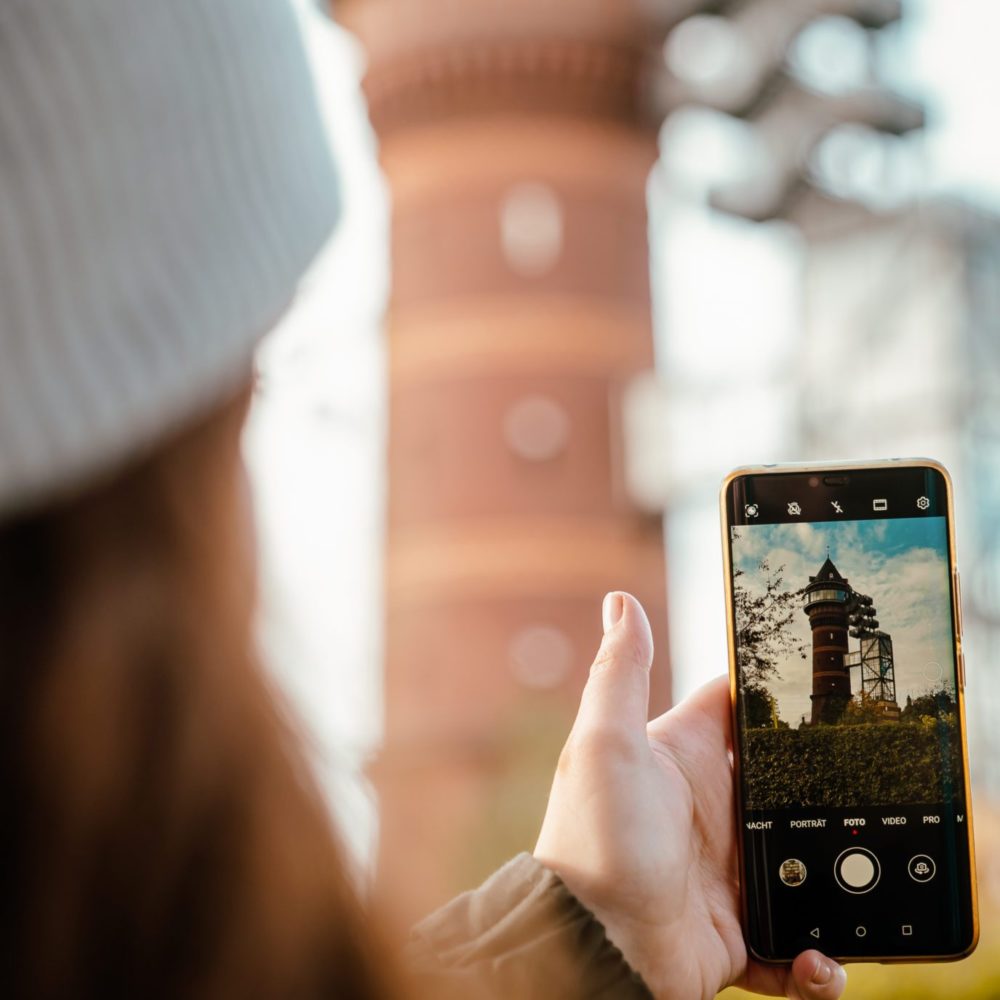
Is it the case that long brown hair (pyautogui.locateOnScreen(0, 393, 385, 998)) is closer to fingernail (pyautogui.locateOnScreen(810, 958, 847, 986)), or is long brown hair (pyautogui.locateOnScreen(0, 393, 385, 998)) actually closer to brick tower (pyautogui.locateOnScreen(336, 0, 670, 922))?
fingernail (pyautogui.locateOnScreen(810, 958, 847, 986))

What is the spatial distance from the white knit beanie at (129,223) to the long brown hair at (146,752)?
4 centimetres

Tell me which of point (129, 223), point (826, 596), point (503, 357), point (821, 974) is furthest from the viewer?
point (503, 357)

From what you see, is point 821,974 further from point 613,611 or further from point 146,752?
point 146,752

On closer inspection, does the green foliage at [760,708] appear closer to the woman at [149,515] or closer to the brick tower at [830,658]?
the brick tower at [830,658]

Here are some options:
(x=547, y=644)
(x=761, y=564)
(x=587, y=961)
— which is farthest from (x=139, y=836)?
(x=547, y=644)

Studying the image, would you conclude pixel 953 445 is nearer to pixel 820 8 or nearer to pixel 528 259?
pixel 820 8

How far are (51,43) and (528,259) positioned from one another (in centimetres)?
1534

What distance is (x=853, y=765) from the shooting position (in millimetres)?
1397

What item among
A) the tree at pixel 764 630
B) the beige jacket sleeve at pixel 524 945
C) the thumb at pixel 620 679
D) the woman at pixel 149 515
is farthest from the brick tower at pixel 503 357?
the woman at pixel 149 515

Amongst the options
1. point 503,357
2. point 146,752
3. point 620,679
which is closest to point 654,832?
point 620,679

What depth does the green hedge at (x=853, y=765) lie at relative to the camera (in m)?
1.39

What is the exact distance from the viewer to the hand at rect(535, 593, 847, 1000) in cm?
120

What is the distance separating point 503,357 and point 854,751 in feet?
45.3

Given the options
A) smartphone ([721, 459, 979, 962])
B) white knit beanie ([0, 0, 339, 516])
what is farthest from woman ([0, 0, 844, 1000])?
smartphone ([721, 459, 979, 962])
